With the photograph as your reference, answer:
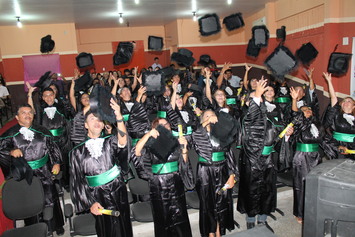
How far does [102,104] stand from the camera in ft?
9.81

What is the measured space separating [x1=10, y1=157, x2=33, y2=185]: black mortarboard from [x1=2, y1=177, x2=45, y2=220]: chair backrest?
0.05 m

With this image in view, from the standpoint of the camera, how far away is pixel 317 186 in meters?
1.60

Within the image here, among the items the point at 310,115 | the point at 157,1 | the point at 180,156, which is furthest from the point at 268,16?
the point at 180,156

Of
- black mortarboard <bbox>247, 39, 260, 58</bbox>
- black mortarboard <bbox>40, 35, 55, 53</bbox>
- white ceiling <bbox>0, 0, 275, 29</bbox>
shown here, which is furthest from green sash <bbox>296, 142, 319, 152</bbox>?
black mortarboard <bbox>40, 35, 55, 53</bbox>

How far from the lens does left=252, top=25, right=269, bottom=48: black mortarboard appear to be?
7691mm

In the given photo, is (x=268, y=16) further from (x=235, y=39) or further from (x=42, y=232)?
(x=42, y=232)

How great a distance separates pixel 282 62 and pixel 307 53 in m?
2.44

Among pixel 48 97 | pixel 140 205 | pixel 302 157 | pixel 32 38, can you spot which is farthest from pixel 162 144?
pixel 32 38

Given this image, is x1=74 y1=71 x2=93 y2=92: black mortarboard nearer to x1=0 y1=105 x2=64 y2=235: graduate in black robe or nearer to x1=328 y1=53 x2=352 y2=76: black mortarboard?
x1=0 y1=105 x2=64 y2=235: graduate in black robe

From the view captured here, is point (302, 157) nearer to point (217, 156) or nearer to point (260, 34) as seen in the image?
point (217, 156)

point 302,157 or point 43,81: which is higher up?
point 43,81

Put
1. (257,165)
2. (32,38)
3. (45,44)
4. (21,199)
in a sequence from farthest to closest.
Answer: (32,38) < (45,44) < (257,165) < (21,199)

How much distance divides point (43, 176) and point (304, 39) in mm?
8884

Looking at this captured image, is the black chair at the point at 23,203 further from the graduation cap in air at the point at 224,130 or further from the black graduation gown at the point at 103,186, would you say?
the graduation cap in air at the point at 224,130
